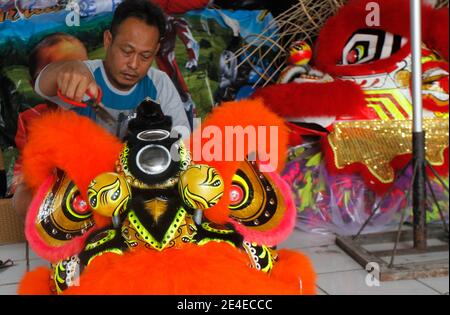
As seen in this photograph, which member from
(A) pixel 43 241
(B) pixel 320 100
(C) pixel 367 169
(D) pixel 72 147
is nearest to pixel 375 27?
(B) pixel 320 100

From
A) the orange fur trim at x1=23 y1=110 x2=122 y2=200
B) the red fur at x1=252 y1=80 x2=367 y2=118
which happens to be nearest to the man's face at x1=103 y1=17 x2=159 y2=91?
the red fur at x1=252 y1=80 x2=367 y2=118

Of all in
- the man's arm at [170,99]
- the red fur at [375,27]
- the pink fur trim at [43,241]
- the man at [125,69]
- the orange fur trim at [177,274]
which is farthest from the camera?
the man's arm at [170,99]

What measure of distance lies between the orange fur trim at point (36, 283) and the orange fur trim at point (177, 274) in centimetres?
21

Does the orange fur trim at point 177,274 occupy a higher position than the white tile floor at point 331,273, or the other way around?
the orange fur trim at point 177,274

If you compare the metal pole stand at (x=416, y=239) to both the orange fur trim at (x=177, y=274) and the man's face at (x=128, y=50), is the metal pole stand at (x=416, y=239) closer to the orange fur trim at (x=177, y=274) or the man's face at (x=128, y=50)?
the orange fur trim at (x=177, y=274)

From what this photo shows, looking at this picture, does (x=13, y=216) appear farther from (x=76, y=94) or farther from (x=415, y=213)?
(x=415, y=213)

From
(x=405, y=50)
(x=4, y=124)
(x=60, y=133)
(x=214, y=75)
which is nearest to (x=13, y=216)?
(x=4, y=124)

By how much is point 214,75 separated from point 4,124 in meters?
0.75

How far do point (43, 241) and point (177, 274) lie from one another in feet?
1.22

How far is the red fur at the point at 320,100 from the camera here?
185 cm

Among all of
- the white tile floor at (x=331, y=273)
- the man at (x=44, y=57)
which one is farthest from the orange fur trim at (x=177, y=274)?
the man at (x=44, y=57)

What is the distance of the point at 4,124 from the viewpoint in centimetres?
195

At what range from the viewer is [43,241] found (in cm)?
128

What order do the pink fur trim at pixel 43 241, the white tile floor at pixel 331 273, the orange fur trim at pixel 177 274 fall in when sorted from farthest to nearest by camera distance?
the white tile floor at pixel 331 273 < the pink fur trim at pixel 43 241 < the orange fur trim at pixel 177 274
